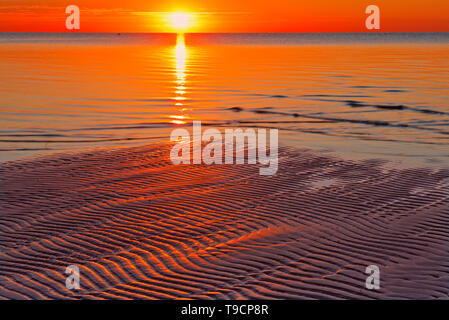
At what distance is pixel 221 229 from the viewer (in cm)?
756

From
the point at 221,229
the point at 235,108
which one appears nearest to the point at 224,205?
the point at 221,229

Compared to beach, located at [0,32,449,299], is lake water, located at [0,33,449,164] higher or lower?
higher

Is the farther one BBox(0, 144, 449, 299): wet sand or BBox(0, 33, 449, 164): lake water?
BBox(0, 33, 449, 164): lake water

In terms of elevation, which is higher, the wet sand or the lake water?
the lake water

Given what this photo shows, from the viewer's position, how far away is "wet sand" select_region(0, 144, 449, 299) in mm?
5977

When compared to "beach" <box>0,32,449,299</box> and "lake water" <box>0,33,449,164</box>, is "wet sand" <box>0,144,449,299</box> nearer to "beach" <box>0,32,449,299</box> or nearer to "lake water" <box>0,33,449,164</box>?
"beach" <box>0,32,449,299</box>

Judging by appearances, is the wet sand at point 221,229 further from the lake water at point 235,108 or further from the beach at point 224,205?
the lake water at point 235,108

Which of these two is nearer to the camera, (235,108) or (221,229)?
(221,229)

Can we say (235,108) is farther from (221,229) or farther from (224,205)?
(221,229)

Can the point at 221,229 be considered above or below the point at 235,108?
below

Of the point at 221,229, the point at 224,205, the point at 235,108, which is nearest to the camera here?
the point at 221,229

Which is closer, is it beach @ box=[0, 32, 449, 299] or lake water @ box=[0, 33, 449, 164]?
beach @ box=[0, 32, 449, 299]

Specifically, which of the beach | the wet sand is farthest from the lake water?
the wet sand

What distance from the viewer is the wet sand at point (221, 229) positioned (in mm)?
5977
